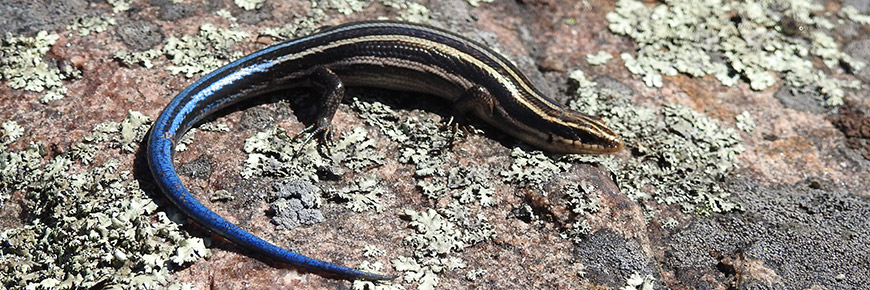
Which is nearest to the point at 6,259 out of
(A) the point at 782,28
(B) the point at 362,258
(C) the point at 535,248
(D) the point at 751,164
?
(B) the point at 362,258

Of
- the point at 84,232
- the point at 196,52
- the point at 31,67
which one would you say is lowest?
the point at 84,232

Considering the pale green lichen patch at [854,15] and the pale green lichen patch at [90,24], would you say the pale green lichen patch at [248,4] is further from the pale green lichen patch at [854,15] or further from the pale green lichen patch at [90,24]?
the pale green lichen patch at [854,15]

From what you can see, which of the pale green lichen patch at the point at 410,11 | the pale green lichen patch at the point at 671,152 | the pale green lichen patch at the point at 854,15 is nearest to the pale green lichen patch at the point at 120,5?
Answer: the pale green lichen patch at the point at 410,11

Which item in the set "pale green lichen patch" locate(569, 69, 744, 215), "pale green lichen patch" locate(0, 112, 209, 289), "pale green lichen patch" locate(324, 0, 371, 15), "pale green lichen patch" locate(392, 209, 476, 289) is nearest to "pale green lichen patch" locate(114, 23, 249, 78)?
"pale green lichen patch" locate(324, 0, 371, 15)

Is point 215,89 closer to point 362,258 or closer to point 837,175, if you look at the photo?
point 362,258

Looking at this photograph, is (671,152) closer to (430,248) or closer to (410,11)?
(430,248)

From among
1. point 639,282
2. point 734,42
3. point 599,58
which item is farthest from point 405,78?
point 734,42
